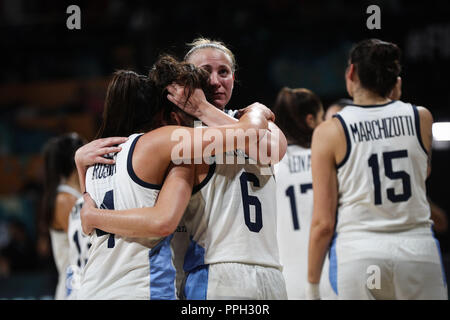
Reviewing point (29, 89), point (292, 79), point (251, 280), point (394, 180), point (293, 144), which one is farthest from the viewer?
point (29, 89)

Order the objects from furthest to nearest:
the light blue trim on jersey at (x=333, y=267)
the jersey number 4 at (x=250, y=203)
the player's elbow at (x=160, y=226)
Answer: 1. the light blue trim on jersey at (x=333, y=267)
2. the jersey number 4 at (x=250, y=203)
3. the player's elbow at (x=160, y=226)

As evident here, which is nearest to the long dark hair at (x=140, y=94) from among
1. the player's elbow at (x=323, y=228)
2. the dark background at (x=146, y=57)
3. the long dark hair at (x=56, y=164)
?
the player's elbow at (x=323, y=228)

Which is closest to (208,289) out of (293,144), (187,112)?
(187,112)

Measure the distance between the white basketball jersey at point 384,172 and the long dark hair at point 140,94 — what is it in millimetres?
1005

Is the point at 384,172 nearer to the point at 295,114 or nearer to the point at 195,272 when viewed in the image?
the point at 295,114

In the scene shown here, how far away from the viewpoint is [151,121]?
2859mm

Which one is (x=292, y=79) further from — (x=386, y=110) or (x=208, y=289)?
(x=208, y=289)

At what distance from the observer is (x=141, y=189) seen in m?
2.62

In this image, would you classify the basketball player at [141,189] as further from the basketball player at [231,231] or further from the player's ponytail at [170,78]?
the basketball player at [231,231]

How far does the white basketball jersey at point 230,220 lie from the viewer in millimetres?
2660

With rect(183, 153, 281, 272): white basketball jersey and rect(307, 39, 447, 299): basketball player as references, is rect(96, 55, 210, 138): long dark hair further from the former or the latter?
rect(307, 39, 447, 299): basketball player

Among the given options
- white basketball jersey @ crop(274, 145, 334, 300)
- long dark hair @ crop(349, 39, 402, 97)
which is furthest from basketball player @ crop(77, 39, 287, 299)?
white basketball jersey @ crop(274, 145, 334, 300)

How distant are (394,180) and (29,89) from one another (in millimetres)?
8617

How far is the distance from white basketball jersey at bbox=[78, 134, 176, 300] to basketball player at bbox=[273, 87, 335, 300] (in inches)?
64.8
